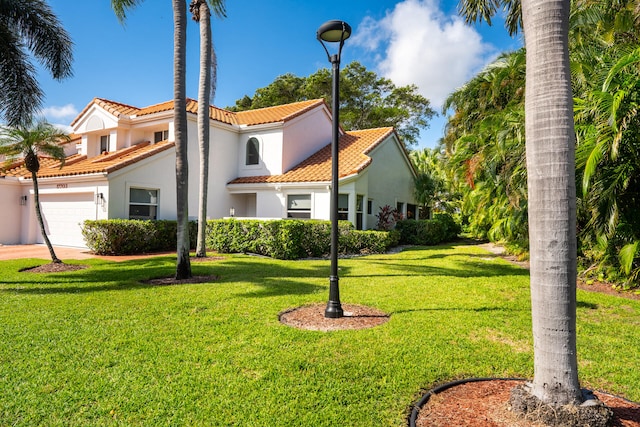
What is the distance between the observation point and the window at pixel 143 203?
16.8 m

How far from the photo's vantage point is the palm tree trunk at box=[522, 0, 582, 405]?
3.09 m

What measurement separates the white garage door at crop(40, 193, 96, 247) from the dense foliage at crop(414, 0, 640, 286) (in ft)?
55.5

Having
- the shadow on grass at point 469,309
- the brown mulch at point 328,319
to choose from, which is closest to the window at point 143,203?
the brown mulch at point 328,319

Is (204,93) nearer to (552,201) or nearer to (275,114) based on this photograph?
(275,114)

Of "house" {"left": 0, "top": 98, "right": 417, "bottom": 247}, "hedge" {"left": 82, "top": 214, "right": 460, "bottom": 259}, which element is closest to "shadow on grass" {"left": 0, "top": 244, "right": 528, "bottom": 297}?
"hedge" {"left": 82, "top": 214, "right": 460, "bottom": 259}

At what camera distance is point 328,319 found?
21.0 feet

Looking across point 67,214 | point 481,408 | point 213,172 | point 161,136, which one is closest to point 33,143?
point 67,214

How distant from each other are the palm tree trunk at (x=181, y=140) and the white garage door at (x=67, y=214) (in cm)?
A: 878

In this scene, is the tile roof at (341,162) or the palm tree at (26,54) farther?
the tile roof at (341,162)

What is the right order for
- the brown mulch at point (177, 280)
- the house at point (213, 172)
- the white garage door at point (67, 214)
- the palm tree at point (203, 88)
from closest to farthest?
1. the brown mulch at point (177, 280)
2. the palm tree at point (203, 88)
3. the white garage door at point (67, 214)
4. the house at point (213, 172)

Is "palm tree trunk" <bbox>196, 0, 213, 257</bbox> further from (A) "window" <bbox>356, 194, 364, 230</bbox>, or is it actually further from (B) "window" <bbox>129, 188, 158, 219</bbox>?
(A) "window" <bbox>356, 194, 364, 230</bbox>

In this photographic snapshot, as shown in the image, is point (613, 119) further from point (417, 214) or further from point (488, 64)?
point (417, 214)

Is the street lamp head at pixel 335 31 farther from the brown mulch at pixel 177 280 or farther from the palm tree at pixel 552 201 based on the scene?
the brown mulch at pixel 177 280

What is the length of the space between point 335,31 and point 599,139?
6457 millimetres
